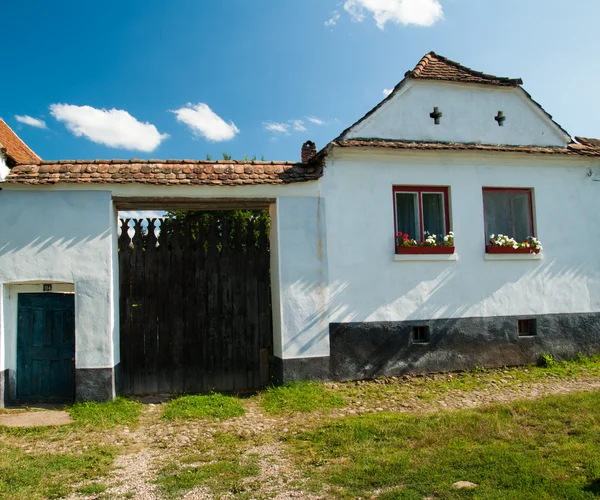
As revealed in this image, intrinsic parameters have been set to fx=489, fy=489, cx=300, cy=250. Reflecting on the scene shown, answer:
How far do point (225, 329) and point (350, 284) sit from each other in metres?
2.50

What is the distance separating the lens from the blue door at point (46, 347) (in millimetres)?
8266

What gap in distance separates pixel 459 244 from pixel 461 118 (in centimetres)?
258

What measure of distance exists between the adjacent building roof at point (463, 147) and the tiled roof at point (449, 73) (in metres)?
1.34

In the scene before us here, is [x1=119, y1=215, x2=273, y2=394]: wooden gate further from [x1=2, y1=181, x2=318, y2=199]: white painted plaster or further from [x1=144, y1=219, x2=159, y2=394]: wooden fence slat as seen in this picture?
[x1=2, y1=181, x2=318, y2=199]: white painted plaster

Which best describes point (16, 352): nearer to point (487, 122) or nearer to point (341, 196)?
point (341, 196)

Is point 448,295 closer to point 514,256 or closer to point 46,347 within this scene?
point 514,256

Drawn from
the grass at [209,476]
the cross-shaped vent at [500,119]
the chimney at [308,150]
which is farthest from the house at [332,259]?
the grass at [209,476]

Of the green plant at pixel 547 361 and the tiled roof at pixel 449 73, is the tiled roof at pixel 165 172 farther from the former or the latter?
the green plant at pixel 547 361

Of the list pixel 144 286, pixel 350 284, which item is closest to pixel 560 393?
pixel 350 284

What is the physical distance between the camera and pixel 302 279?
8766 mm

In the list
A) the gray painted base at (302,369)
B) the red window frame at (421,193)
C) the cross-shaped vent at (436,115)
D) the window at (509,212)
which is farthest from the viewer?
the window at (509,212)

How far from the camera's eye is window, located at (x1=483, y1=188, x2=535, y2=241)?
32.9ft

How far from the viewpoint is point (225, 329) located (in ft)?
30.2

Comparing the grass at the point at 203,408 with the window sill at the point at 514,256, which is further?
the window sill at the point at 514,256
